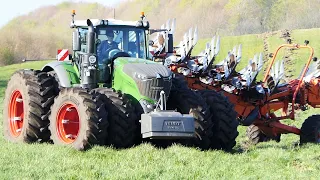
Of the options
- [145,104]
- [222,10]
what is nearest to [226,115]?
[145,104]

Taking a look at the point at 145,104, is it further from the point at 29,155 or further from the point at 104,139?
the point at 29,155

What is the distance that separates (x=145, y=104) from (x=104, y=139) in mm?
951

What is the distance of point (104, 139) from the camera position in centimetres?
980

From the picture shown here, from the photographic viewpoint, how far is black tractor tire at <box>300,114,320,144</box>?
13336mm

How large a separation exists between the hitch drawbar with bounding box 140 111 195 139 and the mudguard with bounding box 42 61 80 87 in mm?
2188

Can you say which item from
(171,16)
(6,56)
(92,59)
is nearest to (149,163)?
(92,59)

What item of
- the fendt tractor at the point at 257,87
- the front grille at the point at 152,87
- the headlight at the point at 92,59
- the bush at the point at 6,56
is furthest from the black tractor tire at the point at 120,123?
the bush at the point at 6,56

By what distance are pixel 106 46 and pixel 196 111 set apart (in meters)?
2.04

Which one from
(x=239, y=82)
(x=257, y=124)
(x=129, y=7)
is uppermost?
(x=129, y=7)

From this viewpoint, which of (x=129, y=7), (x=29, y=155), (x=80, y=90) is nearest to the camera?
(x=29, y=155)

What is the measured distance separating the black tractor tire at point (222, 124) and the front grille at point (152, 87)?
918mm

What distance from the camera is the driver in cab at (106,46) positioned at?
36.6 feet

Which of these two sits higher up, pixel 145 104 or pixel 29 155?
pixel 145 104

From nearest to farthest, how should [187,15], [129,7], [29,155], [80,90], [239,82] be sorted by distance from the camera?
[29,155] < [80,90] < [239,82] < [129,7] < [187,15]
